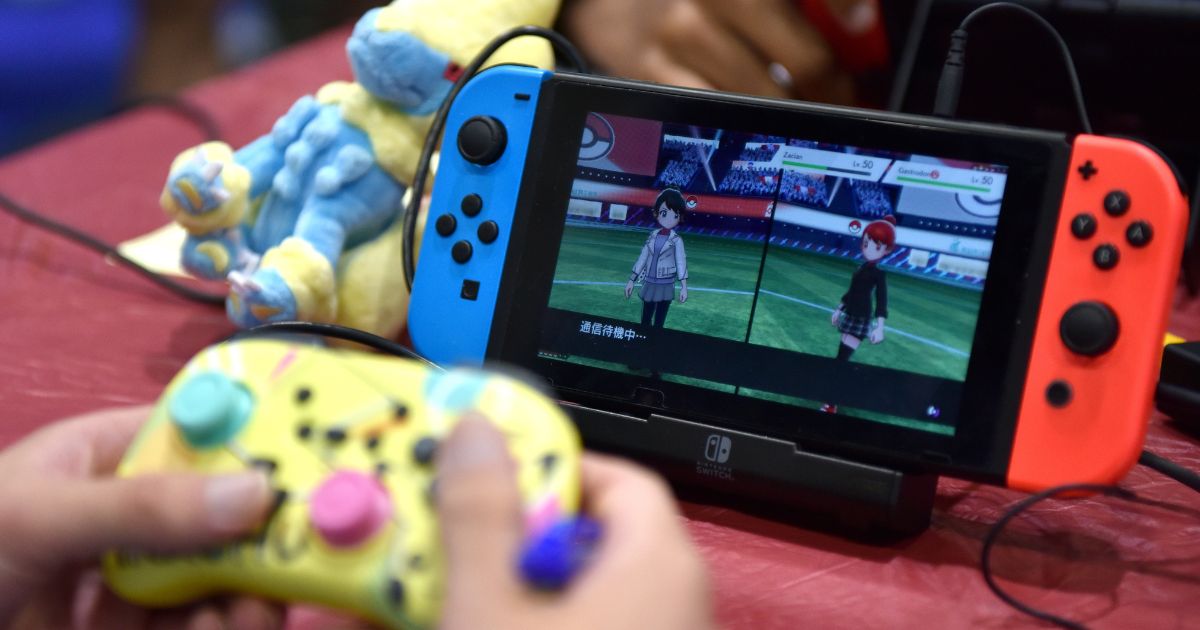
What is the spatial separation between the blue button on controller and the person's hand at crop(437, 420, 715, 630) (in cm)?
9

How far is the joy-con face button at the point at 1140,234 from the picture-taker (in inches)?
19.8

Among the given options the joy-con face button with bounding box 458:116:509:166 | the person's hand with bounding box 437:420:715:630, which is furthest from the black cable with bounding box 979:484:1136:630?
the joy-con face button with bounding box 458:116:509:166

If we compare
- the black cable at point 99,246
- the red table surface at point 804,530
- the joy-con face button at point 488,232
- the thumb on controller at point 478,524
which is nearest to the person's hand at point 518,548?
the thumb on controller at point 478,524

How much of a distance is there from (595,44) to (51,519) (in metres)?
0.59

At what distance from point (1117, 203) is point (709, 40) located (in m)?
0.39

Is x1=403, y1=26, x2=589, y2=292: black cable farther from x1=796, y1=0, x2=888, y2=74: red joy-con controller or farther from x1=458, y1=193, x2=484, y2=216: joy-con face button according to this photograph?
x1=796, y1=0, x2=888, y2=74: red joy-con controller

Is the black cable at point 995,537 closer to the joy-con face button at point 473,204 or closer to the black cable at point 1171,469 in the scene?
the black cable at point 1171,469

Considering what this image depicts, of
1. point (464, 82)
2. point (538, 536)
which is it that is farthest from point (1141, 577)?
point (464, 82)

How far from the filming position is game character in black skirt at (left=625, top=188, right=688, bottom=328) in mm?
564

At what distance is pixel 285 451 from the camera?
377 millimetres

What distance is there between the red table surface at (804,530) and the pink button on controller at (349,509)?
0.19 m

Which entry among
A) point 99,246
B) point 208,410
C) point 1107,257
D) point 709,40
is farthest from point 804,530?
A: point 99,246

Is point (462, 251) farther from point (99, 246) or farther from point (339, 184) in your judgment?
point (99, 246)

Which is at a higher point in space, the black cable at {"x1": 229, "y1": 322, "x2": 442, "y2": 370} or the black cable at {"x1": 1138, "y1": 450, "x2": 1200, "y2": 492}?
the black cable at {"x1": 1138, "y1": 450, "x2": 1200, "y2": 492}
